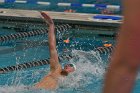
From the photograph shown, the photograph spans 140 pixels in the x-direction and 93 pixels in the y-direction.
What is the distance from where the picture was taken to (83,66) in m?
5.44

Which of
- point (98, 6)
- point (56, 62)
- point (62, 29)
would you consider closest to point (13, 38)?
point (62, 29)

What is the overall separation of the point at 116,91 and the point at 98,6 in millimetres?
8498

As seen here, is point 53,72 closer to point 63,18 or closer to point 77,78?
point 77,78

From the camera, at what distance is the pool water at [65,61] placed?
4.62 m

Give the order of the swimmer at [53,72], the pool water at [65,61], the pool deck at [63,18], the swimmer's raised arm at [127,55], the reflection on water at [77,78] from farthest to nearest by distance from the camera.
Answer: the pool deck at [63,18]
the pool water at [65,61]
the reflection on water at [77,78]
the swimmer at [53,72]
the swimmer's raised arm at [127,55]

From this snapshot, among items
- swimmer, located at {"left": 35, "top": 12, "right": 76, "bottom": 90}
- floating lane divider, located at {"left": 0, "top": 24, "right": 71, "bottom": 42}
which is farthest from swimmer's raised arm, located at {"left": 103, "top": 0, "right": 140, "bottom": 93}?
floating lane divider, located at {"left": 0, "top": 24, "right": 71, "bottom": 42}

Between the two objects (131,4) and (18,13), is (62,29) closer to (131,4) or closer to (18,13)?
(18,13)

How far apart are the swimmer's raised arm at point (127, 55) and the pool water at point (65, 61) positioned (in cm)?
353

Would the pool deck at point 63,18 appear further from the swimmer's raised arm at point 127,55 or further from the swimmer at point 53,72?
the swimmer's raised arm at point 127,55

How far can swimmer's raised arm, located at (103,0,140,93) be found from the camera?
72cm

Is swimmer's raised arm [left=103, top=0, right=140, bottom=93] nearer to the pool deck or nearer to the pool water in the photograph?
the pool water

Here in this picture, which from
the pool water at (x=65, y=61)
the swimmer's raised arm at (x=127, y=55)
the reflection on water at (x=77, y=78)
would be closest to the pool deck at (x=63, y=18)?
the pool water at (x=65, y=61)

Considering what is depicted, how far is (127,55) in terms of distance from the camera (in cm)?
73

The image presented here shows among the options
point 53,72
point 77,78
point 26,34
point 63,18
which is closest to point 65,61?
point 77,78
